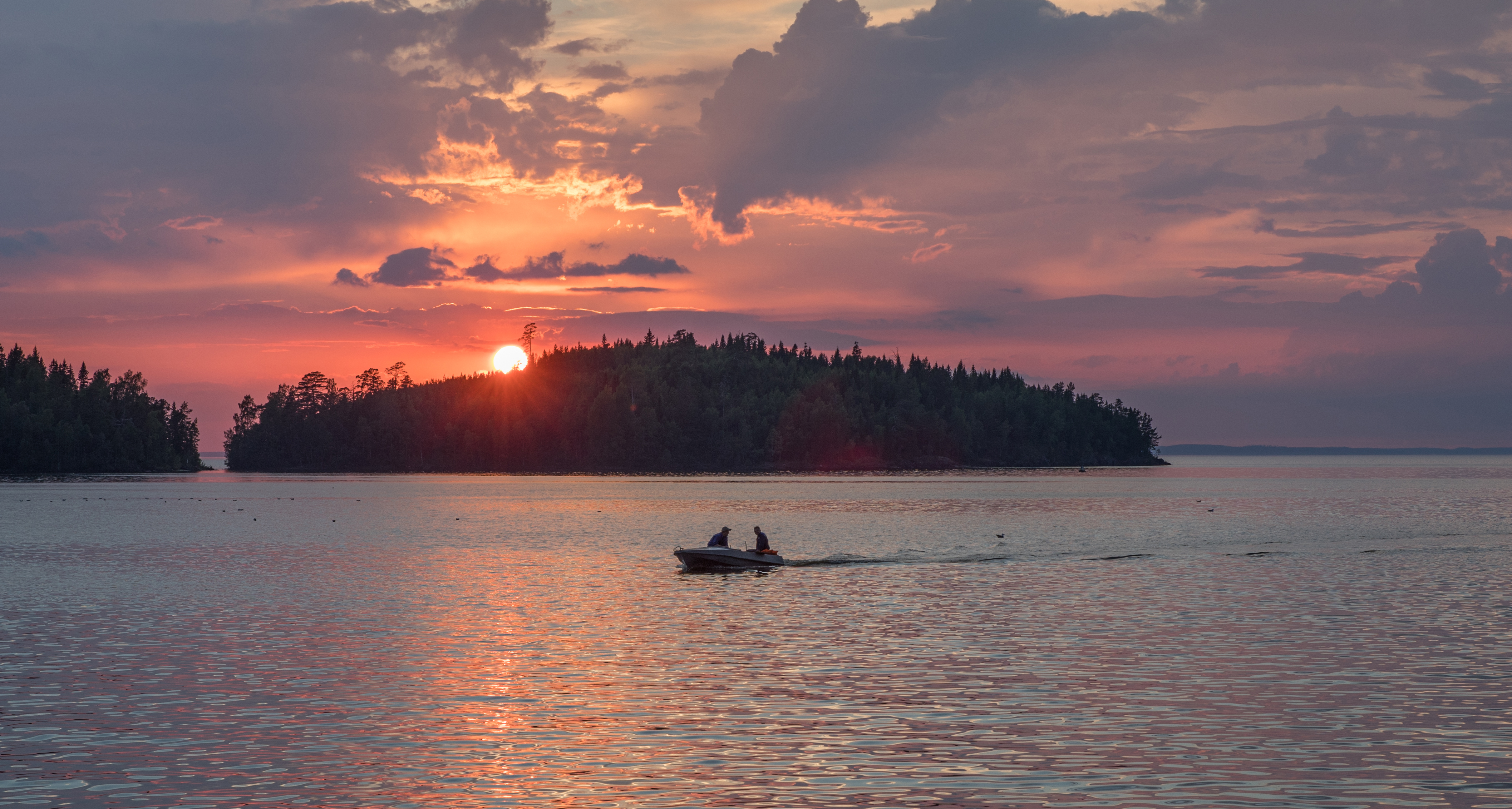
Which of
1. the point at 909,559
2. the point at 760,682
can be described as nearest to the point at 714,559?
the point at 909,559

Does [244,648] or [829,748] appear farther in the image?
[244,648]

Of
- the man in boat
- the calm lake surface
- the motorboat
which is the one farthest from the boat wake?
the motorboat

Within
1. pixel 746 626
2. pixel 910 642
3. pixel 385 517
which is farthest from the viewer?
pixel 385 517

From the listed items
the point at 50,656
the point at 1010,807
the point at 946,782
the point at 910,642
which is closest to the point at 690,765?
the point at 946,782

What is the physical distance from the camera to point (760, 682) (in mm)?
29609

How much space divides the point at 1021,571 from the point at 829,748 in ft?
141

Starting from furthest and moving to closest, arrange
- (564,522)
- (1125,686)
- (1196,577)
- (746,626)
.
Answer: (564,522) → (1196,577) → (746,626) → (1125,686)

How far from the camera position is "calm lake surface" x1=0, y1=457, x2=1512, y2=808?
20031mm

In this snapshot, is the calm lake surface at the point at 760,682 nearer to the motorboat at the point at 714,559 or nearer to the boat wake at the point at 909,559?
the boat wake at the point at 909,559

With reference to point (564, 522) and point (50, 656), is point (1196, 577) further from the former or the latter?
point (564, 522)

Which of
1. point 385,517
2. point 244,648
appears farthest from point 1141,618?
point 385,517

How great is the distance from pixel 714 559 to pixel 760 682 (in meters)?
32.2

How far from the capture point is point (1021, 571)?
63.5 metres

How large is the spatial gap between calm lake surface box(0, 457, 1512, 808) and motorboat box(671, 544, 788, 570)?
1441mm
